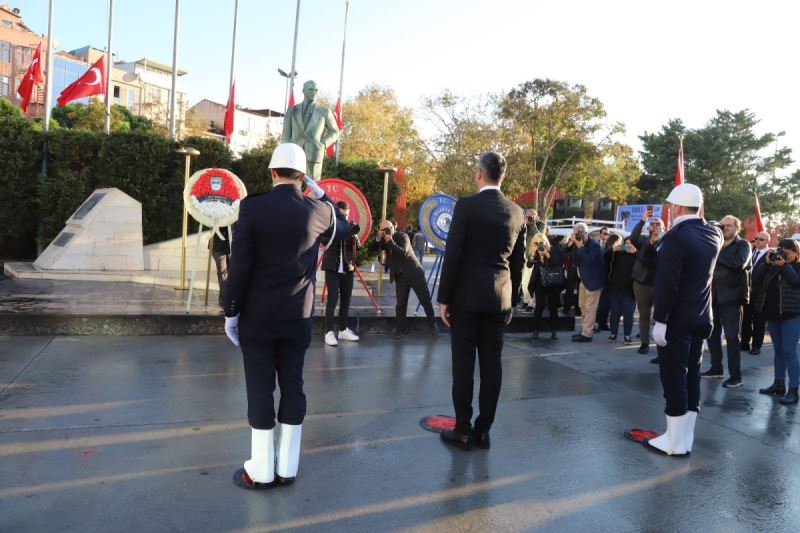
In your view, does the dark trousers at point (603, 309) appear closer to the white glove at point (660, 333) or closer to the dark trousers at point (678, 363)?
the dark trousers at point (678, 363)

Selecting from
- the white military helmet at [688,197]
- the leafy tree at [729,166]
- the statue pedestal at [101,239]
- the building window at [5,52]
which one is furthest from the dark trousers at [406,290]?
the building window at [5,52]

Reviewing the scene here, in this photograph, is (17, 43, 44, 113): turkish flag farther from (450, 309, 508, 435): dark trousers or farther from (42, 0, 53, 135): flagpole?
(450, 309, 508, 435): dark trousers

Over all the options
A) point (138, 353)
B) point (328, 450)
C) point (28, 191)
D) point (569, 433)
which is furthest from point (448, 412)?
point (28, 191)

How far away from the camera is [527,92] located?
31.3 m

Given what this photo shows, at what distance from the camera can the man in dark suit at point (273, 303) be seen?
338cm

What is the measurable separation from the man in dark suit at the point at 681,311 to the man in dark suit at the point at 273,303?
2.58m

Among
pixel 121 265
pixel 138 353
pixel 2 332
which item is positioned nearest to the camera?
pixel 138 353

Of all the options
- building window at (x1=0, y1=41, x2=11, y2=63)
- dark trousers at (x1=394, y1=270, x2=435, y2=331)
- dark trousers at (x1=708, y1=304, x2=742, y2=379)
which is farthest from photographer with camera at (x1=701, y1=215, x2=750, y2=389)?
building window at (x1=0, y1=41, x2=11, y2=63)

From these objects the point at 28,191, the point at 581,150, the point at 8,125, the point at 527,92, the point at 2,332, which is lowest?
the point at 2,332

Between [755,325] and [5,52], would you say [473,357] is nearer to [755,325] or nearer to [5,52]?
[755,325]

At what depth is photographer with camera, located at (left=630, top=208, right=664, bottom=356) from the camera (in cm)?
804

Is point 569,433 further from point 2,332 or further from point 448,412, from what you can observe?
point 2,332

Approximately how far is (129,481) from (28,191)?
535 inches

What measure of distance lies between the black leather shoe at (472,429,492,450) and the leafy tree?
39523mm
